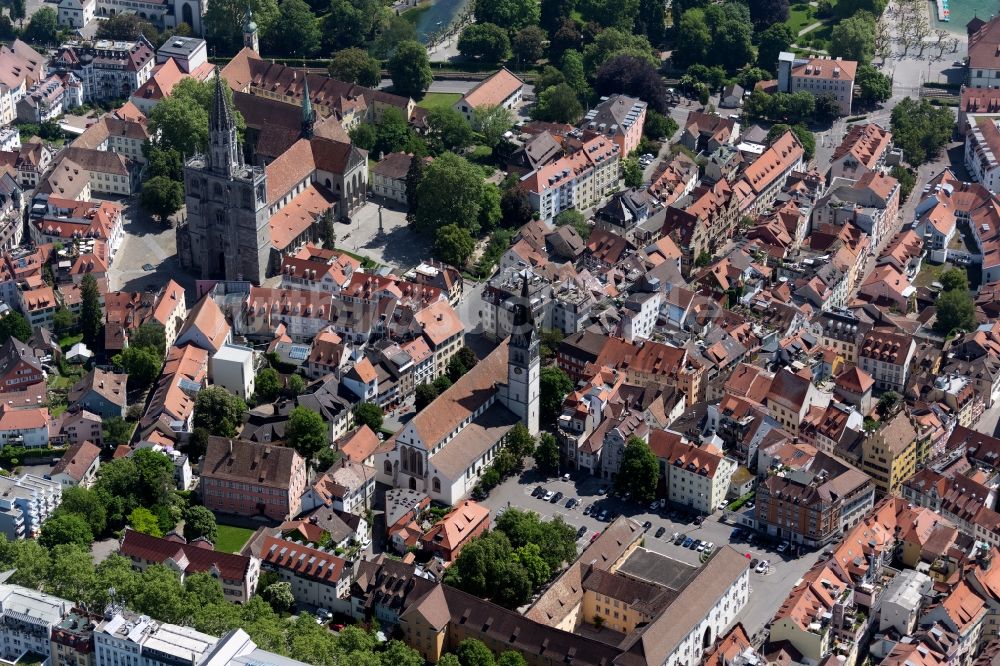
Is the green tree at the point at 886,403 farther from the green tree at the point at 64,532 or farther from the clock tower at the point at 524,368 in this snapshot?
the green tree at the point at 64,532

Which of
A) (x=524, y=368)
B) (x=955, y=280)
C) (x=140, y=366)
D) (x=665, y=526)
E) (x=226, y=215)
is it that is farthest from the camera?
(x=955, y=280)

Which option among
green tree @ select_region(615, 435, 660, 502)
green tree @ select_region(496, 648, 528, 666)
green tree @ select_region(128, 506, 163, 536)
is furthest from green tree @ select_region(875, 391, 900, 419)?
green tree @ select_region(128, 506, 163, 536)

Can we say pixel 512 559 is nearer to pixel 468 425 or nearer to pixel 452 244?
pixel 468 425

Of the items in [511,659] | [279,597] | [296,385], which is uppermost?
[296,385]

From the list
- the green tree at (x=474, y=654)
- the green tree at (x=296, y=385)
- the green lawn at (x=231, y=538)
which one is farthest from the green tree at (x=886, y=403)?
the green lawn at (x=231, y=538)

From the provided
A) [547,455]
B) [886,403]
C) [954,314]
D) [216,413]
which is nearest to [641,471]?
[547,455]

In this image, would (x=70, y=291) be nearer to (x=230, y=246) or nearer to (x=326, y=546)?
(x=230, y=246)

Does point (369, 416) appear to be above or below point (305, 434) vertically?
below
